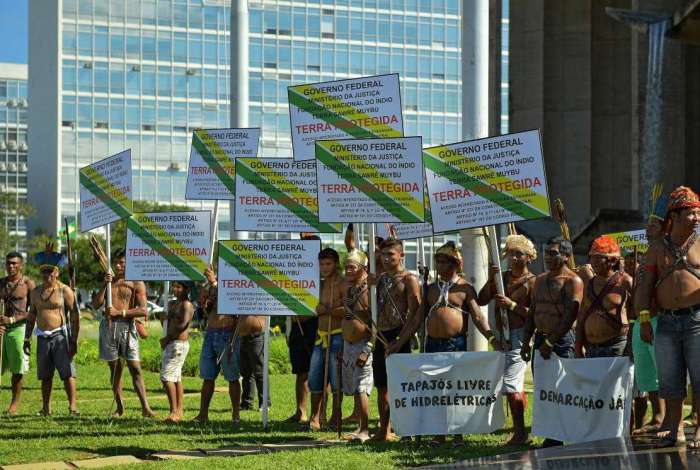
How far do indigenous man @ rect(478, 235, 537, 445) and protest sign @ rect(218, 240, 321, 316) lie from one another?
1.95m

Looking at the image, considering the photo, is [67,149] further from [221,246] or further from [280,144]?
[221,246]

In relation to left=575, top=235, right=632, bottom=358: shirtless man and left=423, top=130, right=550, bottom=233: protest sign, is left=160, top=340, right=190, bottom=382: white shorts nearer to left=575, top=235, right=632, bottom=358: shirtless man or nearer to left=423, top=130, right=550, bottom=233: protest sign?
left=423, top=130, right=550, bottom=233: protest sign

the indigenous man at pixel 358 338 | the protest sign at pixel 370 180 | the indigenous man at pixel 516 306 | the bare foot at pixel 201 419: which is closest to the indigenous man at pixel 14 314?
the bare foot at pixel 201 419

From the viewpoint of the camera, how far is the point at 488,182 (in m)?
Result: 11.1

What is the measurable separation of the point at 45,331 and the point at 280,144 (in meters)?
72.9

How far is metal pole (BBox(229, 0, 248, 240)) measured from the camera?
17.4 meters

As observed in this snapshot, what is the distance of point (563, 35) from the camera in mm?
35375

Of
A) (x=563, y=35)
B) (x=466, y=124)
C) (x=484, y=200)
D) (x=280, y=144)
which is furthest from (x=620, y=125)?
(x=280, y=144)

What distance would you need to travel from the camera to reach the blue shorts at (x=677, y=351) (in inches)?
378

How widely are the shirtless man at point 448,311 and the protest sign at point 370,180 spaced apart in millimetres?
587

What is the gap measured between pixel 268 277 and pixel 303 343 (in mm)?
1651

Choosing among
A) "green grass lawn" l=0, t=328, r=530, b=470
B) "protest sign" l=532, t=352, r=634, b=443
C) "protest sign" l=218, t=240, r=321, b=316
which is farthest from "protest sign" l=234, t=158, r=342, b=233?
"protest sign" l=532, t=352, r=634, b=443

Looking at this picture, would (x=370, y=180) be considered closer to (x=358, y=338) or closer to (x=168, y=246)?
(x=358, y=338)

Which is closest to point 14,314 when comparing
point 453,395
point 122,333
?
point 122,333
